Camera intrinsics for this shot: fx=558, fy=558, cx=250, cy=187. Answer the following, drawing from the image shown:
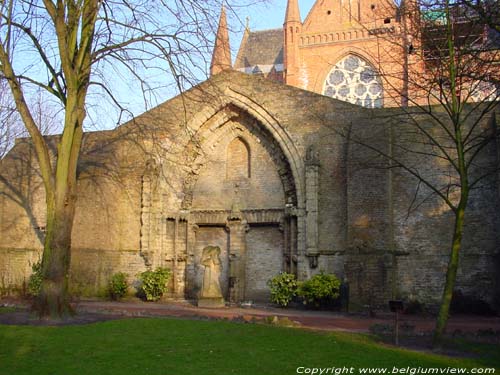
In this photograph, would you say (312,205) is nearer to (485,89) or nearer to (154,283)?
(154,283)

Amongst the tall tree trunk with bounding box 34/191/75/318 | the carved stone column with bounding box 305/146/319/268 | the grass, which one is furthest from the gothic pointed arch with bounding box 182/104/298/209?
the grass

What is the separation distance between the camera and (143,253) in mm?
20766

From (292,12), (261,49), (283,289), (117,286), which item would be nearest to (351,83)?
(292,12)

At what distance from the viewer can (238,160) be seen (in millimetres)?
22344

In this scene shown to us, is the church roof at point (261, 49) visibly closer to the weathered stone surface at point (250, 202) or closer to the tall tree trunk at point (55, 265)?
the weathered stone surface at point (250, 202)

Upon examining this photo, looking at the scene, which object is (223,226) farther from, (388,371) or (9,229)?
(388,371)

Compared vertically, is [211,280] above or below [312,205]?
below

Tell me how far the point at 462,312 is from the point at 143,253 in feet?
36.7

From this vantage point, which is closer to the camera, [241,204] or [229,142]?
[241,204]

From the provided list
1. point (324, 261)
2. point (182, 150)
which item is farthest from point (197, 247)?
point (324, 261)

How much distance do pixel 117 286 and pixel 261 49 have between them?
30.7 m

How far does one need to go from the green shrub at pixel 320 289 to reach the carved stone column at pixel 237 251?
3.38 m

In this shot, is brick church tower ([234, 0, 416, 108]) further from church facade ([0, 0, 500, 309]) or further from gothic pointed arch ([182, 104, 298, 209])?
church facade ([0, 0, 500, 309])

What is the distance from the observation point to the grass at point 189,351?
8141mm
